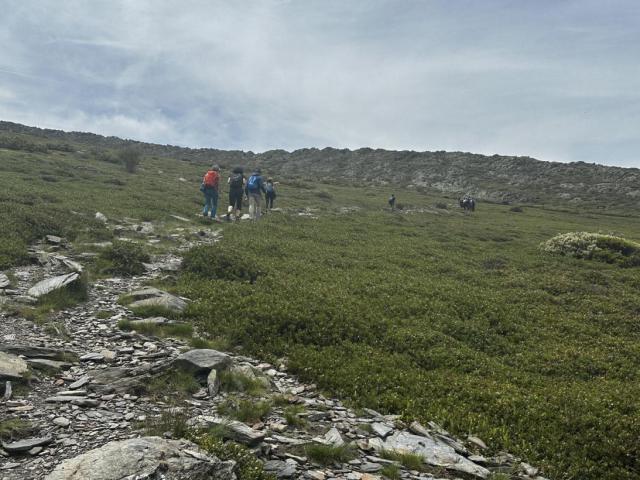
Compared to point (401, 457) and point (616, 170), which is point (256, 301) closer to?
point (401, 457)

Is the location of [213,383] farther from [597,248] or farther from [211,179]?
[597,248]

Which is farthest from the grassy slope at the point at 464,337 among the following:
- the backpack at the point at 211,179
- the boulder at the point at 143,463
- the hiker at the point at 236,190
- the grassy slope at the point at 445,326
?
the hiker at the point at 236,190

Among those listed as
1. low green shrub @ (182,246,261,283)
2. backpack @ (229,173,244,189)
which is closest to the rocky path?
low green shrub @ (182,246,261,283)

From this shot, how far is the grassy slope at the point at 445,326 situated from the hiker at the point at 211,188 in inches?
150

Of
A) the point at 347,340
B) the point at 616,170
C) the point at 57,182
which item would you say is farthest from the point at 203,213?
the point at 616,170

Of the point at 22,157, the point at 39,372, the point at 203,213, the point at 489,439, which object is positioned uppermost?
the point at 22,157

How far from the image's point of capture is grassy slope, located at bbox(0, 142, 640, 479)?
30.9 feet

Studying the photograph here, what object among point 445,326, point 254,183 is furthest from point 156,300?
point 254,183

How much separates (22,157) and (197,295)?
46.9m

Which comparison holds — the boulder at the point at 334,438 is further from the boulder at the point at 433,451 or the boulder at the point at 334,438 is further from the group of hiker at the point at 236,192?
the group of hiker at the point at 236,192

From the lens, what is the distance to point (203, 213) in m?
34.3

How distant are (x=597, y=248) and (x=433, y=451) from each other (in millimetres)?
28361

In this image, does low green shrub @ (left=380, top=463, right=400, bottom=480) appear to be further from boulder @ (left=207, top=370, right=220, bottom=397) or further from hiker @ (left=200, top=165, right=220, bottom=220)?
hiker @ (left=200, top=165, right=220, bottom=220)

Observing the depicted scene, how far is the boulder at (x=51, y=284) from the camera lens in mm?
13094
